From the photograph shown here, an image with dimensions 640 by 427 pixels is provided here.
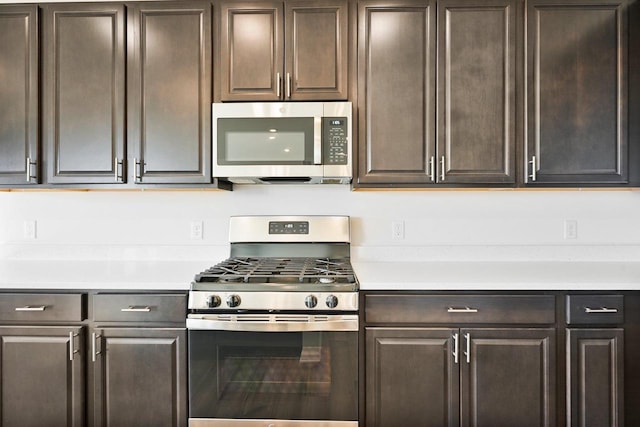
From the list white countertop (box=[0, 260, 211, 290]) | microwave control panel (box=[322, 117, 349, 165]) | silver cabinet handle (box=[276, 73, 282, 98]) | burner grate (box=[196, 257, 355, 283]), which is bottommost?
white countertop (box=[0, 260, 211, 290])

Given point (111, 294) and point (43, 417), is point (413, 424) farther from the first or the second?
point (43, 417)

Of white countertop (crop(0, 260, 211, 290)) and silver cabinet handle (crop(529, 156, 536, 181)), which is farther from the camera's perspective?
silver cabinet handle (crop(529, 156, 536, 181))

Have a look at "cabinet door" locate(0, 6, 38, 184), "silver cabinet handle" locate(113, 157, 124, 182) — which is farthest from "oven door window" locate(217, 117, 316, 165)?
"cabinet door" locate(0, 6, 38, 184)

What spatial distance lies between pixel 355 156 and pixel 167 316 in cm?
116

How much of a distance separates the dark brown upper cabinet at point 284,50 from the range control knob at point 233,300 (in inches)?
39.3

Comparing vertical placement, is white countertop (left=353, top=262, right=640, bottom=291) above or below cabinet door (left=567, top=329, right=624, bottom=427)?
above

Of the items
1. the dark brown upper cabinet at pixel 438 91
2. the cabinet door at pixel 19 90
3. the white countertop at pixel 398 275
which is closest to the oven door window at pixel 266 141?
the dark brown upper cabinet at pixel 438 91

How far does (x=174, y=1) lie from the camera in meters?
2.00

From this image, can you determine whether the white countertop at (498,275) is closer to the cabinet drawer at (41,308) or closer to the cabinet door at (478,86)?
the cabinet door at (478,86)

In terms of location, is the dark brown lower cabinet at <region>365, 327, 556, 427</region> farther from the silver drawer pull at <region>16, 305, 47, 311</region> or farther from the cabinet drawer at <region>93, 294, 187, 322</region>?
the silver drawer pull at <region>16, 305, 47, 311</region>

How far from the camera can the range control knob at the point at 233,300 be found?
164 cm

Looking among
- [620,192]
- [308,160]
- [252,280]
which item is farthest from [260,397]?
[620,192]

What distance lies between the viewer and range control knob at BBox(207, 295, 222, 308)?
5.39 feet

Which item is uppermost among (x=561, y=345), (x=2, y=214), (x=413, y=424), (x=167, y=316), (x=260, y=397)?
(x=2, y=214)
